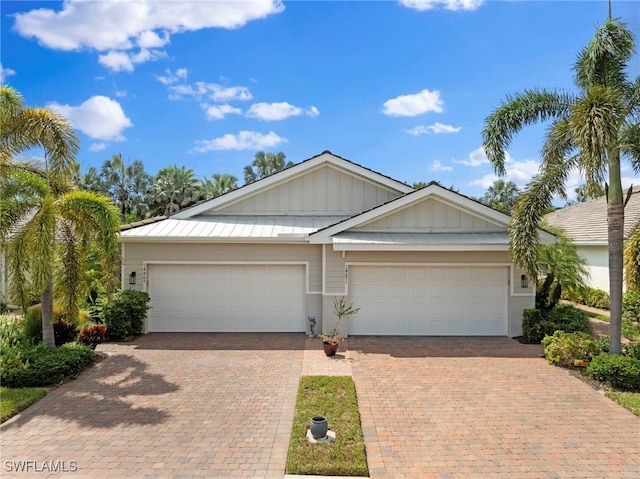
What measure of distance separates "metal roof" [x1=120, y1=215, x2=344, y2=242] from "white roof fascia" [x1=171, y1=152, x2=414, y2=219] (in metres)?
0.43

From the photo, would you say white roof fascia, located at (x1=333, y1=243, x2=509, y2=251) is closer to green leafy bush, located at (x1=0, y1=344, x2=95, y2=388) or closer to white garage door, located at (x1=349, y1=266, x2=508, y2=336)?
white garage door, located at (x1=349, y1=266, x2=508, y2=336)

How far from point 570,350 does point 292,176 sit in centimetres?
1011

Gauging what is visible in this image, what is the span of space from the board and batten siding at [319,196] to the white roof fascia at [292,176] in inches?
7.7

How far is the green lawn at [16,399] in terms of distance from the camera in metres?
6.55

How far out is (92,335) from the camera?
35.4 ft

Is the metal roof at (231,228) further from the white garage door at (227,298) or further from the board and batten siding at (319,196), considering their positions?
the white garage door at (227,298)

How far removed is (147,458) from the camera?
5.24 m

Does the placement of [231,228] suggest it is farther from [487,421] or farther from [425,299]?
[487,421]

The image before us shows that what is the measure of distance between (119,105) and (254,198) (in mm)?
6174

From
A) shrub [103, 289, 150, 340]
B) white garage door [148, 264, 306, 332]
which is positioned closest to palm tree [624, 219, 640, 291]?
white garage door [148, 264, 306, 332]

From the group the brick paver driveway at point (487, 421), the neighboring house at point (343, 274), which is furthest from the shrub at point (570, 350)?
the neighboring house at point (343, 274)

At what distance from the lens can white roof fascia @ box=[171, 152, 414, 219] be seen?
13945mm

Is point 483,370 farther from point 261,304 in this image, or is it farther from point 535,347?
point 261,304

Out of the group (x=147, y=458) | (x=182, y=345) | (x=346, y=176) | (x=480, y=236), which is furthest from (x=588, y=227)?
(x=147, y=458)
